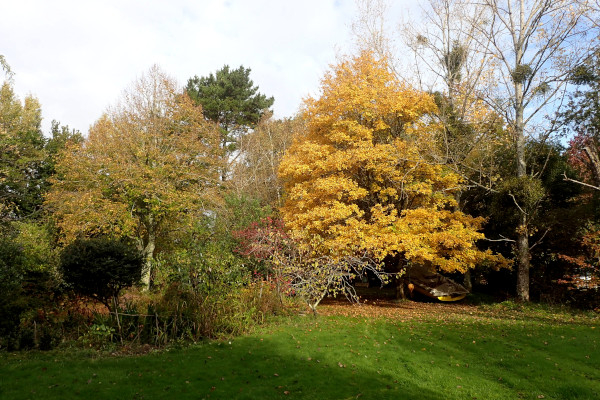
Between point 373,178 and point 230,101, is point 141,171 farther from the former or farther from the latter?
point 230,101

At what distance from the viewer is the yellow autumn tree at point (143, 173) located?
15055 mm

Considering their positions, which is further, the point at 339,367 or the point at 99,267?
the point at 99,267

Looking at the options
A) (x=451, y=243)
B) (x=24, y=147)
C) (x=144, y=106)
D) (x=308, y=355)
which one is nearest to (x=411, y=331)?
(x=308, y=355)

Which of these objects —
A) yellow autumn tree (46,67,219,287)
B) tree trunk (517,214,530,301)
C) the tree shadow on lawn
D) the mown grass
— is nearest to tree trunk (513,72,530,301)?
tree trunk (517,214,530,301)

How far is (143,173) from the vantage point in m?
15.8

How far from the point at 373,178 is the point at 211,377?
11308 mm

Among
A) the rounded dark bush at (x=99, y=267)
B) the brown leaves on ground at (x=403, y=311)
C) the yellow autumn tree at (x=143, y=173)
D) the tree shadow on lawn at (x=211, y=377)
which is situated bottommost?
the brown leaves on ground at (x=403, y=311)

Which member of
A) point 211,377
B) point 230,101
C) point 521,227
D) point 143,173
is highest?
point 230,101

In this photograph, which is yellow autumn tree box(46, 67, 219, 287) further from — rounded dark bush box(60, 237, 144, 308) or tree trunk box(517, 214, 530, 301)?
tree trunk box(517, 214, 530, 301)

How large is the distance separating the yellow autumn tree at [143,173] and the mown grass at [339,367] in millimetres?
6700

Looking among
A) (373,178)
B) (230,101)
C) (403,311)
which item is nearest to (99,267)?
(403,311)

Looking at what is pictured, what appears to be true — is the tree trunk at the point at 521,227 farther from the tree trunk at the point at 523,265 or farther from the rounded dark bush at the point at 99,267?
the rounded dark bush at the point at 99,267

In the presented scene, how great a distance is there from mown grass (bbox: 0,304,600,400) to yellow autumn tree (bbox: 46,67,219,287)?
22.0ft

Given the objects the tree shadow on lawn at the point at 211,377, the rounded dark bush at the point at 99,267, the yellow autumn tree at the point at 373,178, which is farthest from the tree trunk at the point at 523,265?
the rounded dark bush at the point at 99,267
